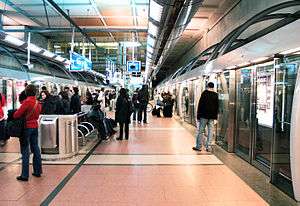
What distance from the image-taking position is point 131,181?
534cm

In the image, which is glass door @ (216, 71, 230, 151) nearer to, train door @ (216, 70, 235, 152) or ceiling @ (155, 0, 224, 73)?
train door @ (216, 70, 235, 152)

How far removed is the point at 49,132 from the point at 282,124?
13.1ft

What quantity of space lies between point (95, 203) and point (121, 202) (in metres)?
0.30

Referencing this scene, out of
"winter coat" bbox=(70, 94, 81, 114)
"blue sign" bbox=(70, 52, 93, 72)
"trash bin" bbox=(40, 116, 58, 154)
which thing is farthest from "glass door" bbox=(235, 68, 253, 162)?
"blue sign" bbox=(70, 52, 93, 72)

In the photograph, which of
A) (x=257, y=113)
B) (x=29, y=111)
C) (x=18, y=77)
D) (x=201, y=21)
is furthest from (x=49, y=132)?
(x=18, y=77)

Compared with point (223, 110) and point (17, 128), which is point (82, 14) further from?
point (17, 128)

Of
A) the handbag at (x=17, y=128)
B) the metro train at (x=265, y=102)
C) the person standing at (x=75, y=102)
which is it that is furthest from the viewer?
the person standing at (x=75, y=102)

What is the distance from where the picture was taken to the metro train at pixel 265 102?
432 cm

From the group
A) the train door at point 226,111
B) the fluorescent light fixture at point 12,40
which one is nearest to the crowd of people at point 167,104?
the fluorescent light fixture at point 12,40

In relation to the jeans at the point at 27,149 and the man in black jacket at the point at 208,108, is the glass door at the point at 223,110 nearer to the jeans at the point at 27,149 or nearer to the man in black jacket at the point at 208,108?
the man in black jacket at the point at 208,108

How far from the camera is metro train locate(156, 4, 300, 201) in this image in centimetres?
A: 432

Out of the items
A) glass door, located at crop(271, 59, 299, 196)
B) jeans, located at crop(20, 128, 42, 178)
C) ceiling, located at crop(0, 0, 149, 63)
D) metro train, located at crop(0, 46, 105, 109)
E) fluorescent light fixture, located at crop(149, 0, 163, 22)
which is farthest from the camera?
ceiling, located at crop(0, 0, 149, 63)

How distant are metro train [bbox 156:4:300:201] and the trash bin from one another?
11.3 ft

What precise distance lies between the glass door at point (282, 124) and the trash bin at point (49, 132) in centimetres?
378
